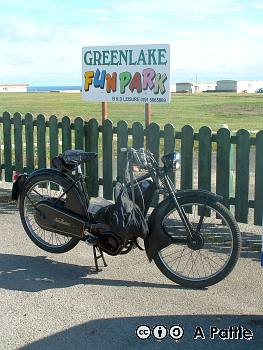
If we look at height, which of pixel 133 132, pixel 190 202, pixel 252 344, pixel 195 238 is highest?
pixel 133 132

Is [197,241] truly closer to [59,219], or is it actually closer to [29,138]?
[59,219]

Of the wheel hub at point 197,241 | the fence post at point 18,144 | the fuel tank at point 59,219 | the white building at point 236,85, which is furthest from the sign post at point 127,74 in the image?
the white building at point 236,85

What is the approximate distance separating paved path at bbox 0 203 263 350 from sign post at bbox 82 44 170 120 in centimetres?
308

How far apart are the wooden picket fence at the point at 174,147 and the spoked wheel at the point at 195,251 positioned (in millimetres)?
1605

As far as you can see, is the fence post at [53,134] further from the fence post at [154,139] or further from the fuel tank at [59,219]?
the fuel tank at [59,219]

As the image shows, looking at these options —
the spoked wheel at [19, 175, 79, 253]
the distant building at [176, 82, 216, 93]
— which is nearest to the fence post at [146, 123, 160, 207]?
the spoked wheel at [19, 175, 79, 253]

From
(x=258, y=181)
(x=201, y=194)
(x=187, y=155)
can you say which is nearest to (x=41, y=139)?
(x=187, y=155)

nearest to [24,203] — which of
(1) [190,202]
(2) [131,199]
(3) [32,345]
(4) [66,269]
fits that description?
(4) [66,269]

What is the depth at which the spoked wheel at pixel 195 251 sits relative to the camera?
15.7 feet

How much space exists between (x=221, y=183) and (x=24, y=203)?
2.50 metres

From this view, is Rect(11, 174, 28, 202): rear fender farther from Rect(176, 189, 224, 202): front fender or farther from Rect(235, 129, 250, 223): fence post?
Rect(235, 129, 250, 223): fence post

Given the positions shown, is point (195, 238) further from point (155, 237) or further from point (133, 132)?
point (133, 132)

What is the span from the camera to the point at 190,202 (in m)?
4.84

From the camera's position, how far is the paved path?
12.6ft
